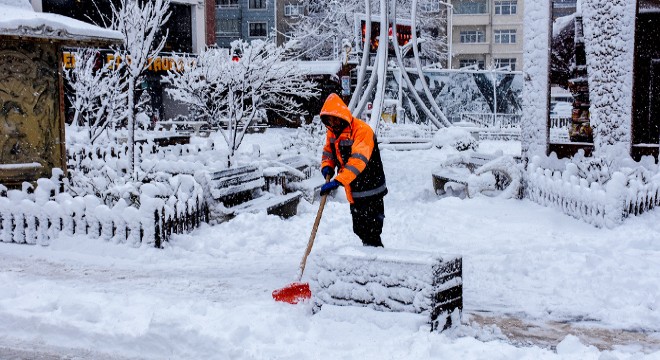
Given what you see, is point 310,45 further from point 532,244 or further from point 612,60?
point 532,244

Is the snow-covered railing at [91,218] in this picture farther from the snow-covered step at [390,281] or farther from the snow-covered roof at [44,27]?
the snow-covered step at [390,281]

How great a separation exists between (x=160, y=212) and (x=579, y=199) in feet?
19.5

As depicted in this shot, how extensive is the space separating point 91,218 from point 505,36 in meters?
A: 61.1

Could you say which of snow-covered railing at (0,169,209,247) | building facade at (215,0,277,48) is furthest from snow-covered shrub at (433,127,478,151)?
building facade at (215,0,277,48)

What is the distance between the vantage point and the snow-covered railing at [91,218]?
27.7 feet

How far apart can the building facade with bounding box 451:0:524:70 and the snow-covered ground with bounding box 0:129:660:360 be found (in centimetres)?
5668

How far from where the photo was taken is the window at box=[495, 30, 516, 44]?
212ft

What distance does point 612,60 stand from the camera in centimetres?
1259

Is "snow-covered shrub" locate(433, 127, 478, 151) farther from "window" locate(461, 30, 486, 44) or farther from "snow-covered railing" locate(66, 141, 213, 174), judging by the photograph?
"window" locate(461, 30, 486, 44)

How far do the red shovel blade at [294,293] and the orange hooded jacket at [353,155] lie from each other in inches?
39.0

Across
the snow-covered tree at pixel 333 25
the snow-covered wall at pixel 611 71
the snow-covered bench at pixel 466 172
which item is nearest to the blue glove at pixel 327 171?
the snow-covered bench at pixel 466 172

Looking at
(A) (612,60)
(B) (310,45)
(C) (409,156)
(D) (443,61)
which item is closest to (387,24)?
(C) (409,156)

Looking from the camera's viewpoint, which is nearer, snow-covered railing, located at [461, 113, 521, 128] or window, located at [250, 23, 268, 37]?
snow-covered railing, located at [461, 113, 521, 128]

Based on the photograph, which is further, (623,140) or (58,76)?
(623,140)
